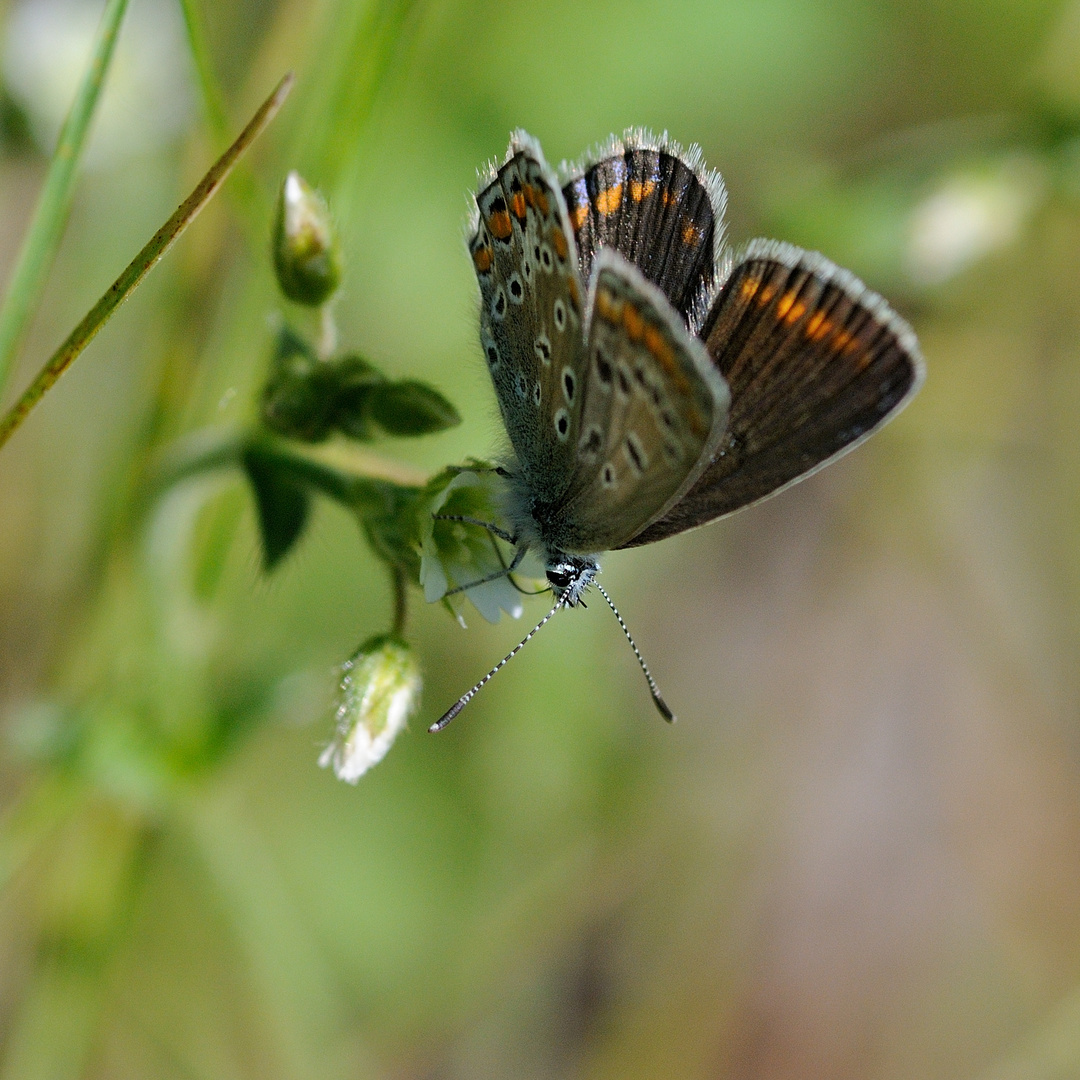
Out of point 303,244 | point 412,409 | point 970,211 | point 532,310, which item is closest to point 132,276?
point 303,244

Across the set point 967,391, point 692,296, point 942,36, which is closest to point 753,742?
point 967,391

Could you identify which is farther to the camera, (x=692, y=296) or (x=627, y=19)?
(x=627, y=19)

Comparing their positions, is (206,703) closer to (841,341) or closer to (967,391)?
(841,341)

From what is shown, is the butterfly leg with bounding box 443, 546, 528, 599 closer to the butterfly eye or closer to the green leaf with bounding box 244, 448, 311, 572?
the butterfly eye

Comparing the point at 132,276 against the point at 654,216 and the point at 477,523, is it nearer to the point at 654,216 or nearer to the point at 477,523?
the point at 477,523

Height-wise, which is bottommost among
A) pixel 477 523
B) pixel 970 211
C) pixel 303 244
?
pixel 477 523

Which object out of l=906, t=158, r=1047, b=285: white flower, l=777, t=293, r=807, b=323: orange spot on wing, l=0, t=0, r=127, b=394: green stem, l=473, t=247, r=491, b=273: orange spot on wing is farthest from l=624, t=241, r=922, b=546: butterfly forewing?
l=906, t=158, r=1047, b=285: white flower

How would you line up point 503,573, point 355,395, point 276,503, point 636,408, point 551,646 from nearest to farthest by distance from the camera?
point 636,408
point 355,395
point 276,503
point 503,573
point 551,646
